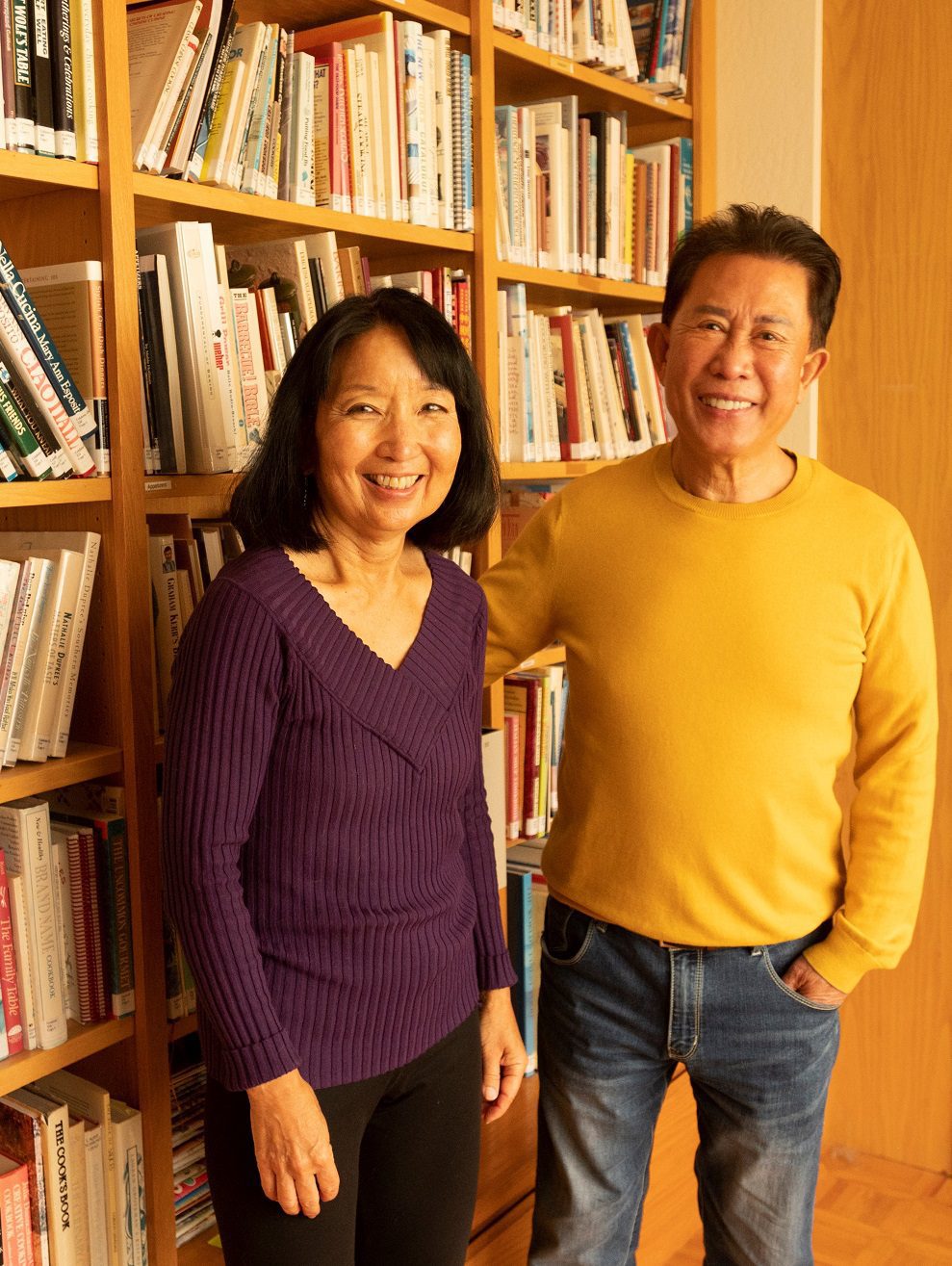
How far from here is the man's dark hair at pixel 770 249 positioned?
1.58 meters

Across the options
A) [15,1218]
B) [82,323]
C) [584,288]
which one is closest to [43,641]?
[82,323]

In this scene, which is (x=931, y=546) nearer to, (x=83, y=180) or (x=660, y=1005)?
→ (x=660, y=1005)

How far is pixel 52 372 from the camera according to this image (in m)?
1.50

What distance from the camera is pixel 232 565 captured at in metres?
1.30

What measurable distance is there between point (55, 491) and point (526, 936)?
1277 millimetres

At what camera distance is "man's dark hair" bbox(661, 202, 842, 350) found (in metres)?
1.58

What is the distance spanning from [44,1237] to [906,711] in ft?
4.13

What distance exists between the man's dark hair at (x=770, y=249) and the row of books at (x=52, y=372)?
730 millimetres

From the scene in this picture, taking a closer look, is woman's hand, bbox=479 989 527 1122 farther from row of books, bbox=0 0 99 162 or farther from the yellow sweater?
row of books, bbox=0 0 99 162

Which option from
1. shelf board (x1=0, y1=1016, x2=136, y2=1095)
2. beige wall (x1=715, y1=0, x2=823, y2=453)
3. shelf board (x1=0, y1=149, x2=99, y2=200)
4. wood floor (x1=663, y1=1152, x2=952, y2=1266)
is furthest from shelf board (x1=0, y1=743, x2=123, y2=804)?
beige wall (x1=715, y1=0, x2=823, y2=453)

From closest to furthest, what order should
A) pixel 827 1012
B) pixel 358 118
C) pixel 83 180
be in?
pixel 83 180 < pixel 827 1012 < pixel 358 118

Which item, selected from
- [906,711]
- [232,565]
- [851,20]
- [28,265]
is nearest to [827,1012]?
[906,711]

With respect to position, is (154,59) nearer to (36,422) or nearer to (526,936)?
(36,422)

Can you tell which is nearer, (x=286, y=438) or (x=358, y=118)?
(x=286, y=438)
